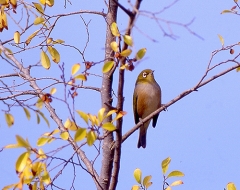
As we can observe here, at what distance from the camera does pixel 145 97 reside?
5.65 m

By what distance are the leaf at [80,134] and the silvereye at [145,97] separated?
3525 millimetres

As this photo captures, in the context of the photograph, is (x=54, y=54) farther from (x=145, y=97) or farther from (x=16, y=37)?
(x=145, y=97)

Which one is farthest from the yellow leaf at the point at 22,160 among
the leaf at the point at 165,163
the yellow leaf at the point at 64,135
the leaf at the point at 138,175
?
the leaf at the point at 165,163

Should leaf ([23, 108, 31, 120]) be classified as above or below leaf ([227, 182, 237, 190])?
above

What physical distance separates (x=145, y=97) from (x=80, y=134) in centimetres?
358

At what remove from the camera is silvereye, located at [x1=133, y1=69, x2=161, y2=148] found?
18.5 feet

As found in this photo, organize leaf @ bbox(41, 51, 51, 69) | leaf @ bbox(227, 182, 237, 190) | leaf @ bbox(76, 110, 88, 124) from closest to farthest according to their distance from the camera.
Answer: leaf @ bbox(76, 110, 88, 124) < leaf @ bbox(227, 182, 237, 190) < leaf @ bbox(41, 51, 51, 69)

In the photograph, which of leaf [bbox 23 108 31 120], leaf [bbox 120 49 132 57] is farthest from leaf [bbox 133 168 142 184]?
leaf [bbox 120 49 132 57]

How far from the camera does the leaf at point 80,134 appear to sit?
2098mm

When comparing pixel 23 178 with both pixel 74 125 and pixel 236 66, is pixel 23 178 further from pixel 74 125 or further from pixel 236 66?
pixel 236 66

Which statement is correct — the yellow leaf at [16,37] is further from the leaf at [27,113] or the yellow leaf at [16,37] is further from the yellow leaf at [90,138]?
the yellow leaf at [90,138]

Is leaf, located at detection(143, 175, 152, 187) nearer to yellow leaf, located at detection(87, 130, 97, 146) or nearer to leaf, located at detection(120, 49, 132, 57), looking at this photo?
yellow leaf, located at detection(87, 130, 97, 146)

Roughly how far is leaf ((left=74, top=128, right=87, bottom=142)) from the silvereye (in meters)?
3.53

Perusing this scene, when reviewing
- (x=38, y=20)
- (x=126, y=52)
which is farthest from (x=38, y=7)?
(x=126, y=52)
